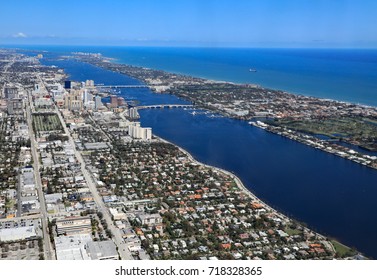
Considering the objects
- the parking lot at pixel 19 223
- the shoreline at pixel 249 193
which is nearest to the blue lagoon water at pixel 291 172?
the shoreline at pixel 249 193

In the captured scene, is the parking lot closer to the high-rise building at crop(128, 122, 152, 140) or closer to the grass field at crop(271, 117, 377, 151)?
the high-rise building at crop(128, 122, 152, 140)

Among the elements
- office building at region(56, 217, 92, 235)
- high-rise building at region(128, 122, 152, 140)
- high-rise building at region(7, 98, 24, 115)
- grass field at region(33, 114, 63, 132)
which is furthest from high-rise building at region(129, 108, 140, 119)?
office building at region(56, 217, 92, 235)

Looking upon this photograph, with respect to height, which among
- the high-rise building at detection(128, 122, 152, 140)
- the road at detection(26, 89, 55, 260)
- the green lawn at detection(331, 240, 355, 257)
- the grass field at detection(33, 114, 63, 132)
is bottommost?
the road at detection(26, 89, 55, 260)

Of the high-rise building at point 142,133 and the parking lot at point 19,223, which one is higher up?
the high-rise building at point 142,133

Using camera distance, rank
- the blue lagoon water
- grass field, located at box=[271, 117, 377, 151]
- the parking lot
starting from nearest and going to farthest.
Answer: the parking lot < the blue lagoon water < grass field, located at box=[271, 117, 377, 151]

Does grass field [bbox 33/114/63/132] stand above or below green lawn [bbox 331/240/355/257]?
above

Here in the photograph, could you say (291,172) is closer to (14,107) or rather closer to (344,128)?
(344,128)

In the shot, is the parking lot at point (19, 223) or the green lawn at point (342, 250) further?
the parking lot at point (19, 223)

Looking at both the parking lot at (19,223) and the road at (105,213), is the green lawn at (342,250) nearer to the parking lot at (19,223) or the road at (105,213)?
the road at (105,213)
